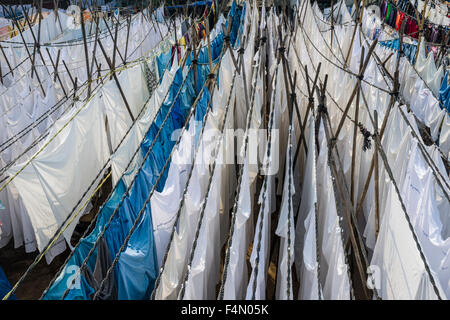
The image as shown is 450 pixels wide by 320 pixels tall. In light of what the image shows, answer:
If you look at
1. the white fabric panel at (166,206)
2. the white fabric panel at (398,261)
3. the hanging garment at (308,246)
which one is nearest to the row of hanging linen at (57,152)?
the white fabric panel at (166,206)

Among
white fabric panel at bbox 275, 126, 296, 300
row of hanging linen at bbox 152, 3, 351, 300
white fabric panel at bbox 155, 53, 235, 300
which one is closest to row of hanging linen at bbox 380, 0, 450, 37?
row of hanging linen at bbox 152, 3, 351, 300

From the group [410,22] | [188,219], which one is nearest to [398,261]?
[188,219]

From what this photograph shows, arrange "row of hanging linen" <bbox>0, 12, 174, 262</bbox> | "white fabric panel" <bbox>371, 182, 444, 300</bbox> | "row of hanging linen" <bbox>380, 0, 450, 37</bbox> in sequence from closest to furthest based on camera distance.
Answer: "white fabric panel" <bbox>371, 182, 444, 300</bbox>, "row of hanging linen" <bbox>0, 12, 174, 262</bbox>, "row of hanging linen" <bbox>380, 0, 450, 37</bbox>

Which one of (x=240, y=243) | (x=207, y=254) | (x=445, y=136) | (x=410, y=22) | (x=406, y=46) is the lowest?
(x=207, y=254)

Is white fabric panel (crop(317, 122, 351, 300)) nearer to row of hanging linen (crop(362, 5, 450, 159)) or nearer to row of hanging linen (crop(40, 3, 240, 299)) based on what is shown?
row of hanging linen (crop(40, 3, 240, 299))

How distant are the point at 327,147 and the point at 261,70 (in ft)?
9.49

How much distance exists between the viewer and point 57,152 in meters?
3.84

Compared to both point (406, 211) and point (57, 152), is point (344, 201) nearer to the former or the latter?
point (406, 211)

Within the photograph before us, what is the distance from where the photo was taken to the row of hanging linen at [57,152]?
148 inches

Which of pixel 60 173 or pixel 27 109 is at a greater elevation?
pixel 27 109

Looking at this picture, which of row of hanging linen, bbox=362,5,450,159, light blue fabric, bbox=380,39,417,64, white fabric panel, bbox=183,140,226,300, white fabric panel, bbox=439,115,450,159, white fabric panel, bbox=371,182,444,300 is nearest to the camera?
white fabric panel, bbox=371,182,444,300

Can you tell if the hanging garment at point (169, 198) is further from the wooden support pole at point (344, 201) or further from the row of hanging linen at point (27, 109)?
the row of hanging linen at point (27, 109)

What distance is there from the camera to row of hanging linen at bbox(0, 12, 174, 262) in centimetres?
377

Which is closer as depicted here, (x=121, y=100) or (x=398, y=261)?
(x=398, y=261)
